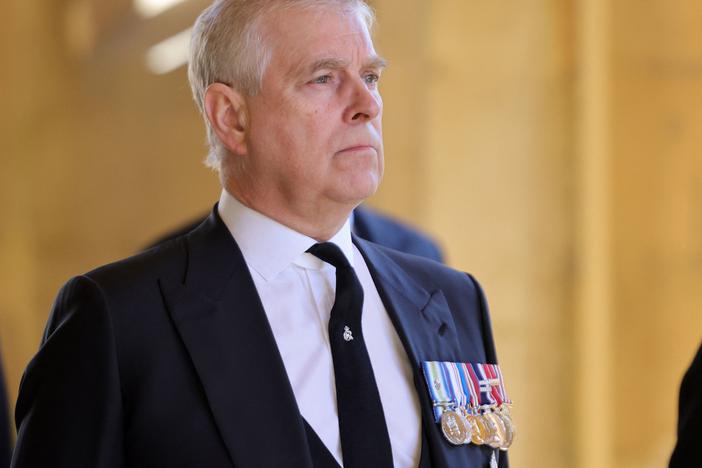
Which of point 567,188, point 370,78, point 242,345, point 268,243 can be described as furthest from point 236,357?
point 567,188

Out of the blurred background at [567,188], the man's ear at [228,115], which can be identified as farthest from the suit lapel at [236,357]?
the blurred background at [567,188]

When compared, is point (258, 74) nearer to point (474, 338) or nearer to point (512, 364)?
point (474, 338)

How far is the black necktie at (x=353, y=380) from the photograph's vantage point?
2404 mm

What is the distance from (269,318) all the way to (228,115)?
45 cm

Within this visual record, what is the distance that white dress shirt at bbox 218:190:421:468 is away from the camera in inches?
96.7

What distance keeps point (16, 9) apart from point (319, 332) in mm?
4753

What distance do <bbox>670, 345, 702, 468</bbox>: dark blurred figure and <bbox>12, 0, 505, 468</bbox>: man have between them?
384mm

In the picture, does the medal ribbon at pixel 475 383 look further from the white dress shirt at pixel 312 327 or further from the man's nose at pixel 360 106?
the man's nose at pixel 360 106

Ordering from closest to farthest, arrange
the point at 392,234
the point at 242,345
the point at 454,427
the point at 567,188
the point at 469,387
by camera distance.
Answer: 1. the point at 242,345
2. the point at 454,427
3. the point at 469,387
4. the point at 392,234
5. the point at 567,188

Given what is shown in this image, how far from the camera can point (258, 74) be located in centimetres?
262

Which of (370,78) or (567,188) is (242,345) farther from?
(567,188)

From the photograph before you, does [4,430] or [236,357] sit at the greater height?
[236,357]

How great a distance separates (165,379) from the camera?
2377mm

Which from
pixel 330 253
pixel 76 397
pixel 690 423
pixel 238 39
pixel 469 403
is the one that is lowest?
pixel 690 423
